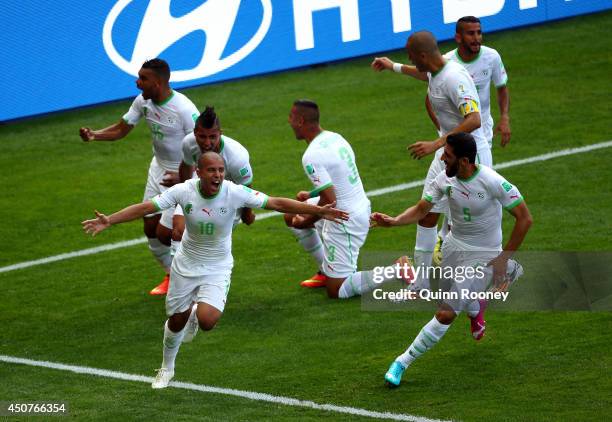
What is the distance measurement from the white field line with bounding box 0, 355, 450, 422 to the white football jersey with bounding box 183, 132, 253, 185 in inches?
84.9

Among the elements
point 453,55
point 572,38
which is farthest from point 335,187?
point 572,38

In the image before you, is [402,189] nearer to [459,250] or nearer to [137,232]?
[137,232]

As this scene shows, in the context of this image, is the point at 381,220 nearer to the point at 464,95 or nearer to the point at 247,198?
the point at 247,198

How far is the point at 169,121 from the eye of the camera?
12.3 m

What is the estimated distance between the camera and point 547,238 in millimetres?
13086

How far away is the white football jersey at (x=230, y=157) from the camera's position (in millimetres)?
11547

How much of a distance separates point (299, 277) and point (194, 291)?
267cm

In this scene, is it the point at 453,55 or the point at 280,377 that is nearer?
the point at 280,377

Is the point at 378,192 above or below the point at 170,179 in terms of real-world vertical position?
below

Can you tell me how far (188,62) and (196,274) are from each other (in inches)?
337

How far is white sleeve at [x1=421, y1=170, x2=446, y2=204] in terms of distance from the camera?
9992 mm

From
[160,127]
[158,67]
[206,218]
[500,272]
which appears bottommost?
[500,272]

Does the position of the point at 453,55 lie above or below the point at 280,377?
above

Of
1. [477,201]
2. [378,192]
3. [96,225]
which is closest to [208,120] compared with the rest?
[96,225]
